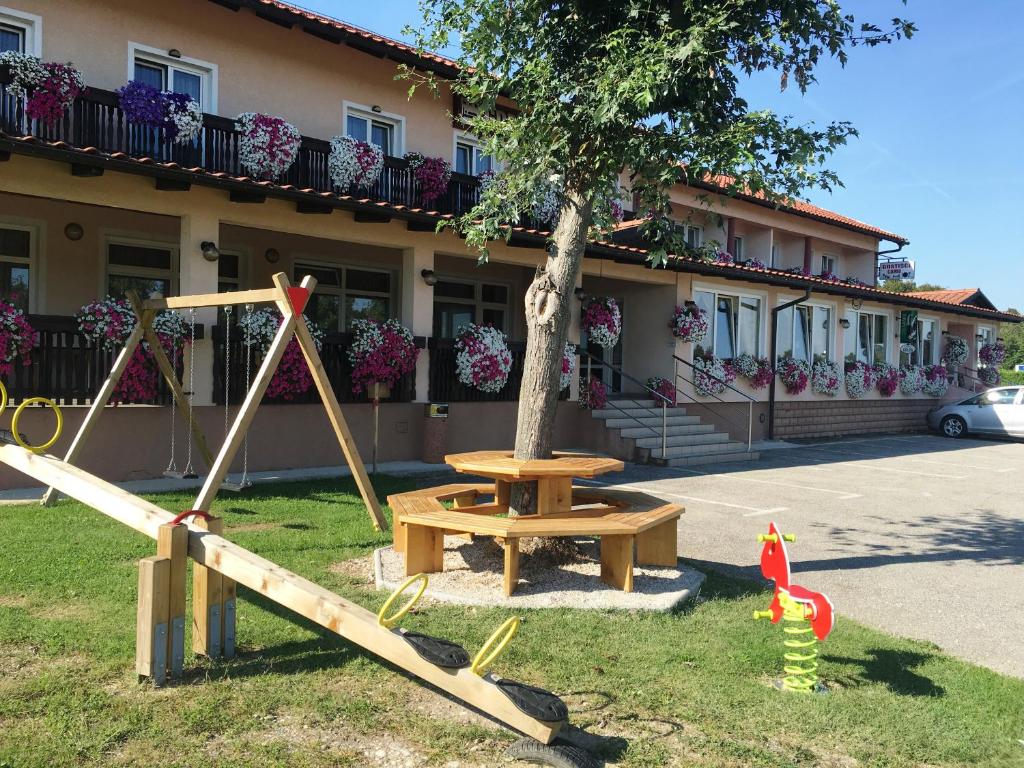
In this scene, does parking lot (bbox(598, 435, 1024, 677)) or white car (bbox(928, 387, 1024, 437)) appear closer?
parking lot (bbox(598, 435, 1024, 677))

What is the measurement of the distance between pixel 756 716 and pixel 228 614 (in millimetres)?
2648

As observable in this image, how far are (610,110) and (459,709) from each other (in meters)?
3.93

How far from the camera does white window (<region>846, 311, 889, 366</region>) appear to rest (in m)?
21.2

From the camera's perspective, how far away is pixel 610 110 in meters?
5.36

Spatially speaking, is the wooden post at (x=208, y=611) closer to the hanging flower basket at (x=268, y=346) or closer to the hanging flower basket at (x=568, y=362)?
the hanging flower basket at (x=268, y=346)

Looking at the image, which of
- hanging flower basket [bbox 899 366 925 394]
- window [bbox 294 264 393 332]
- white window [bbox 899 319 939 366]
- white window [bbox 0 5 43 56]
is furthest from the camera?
white window [bbox 899 319 939 366]

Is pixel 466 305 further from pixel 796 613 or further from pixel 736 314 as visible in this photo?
pixel 796 613

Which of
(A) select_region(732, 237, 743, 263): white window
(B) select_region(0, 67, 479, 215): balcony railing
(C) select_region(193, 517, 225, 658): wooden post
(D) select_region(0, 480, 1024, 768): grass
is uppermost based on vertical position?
(A) select_region(732, 237, 743, 263): white window

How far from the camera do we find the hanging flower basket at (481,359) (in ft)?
40.3

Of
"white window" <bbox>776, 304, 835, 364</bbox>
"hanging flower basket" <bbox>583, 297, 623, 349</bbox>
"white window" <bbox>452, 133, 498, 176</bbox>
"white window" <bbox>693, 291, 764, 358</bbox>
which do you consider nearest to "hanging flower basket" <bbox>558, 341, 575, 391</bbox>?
Answer: "hanging flower basket" <bbox>583, 297, 623, 349</bbox>

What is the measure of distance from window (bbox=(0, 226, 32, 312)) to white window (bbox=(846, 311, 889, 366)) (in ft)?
61.7

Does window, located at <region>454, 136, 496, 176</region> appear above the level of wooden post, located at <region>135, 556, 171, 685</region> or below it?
above

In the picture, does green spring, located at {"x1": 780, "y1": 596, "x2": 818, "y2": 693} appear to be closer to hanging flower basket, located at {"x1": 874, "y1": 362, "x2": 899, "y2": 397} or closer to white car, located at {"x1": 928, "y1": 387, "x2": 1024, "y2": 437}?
hanging flower basket, located at {"x1": 874, "y1": 362, "x2": 899, "y2": 397}

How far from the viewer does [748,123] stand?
575 cm
